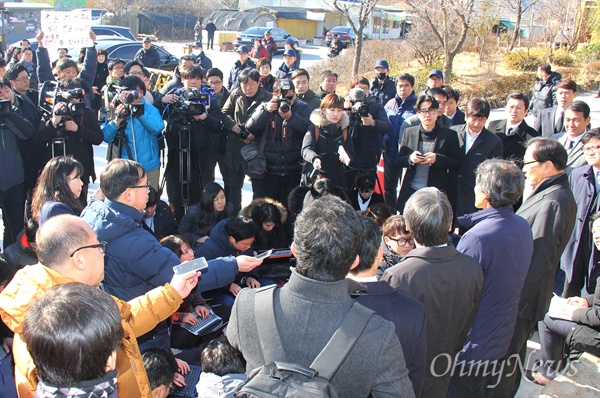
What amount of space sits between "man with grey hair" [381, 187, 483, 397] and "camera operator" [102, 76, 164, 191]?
3.27 metres

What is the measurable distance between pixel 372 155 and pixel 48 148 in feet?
10.7

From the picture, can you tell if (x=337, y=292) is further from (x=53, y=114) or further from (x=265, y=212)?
(x=53, y=114)

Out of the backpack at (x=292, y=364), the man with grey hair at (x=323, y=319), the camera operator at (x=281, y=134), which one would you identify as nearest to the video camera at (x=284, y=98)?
the camera operator at (x=281, y=134)

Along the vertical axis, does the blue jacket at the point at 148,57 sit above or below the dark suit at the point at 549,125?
above

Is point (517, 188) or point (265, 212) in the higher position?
point (517, 188)

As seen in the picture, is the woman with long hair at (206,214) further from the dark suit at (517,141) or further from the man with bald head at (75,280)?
the dark suit at (517,141)

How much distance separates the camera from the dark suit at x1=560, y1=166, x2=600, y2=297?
3.98 metres

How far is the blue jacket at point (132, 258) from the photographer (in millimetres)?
2756

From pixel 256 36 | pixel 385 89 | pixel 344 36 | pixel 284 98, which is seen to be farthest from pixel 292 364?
pixel 344 36

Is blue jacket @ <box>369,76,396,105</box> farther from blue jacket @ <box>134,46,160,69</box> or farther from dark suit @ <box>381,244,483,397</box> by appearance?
blue jacket @ <box>134,46,160,69</box>

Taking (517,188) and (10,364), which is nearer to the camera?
(10,364)

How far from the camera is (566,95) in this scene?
578 centimetres

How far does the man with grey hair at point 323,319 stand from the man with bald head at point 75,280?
1.66ft

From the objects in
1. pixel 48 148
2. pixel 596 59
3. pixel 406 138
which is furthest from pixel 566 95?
pixel 596 59
